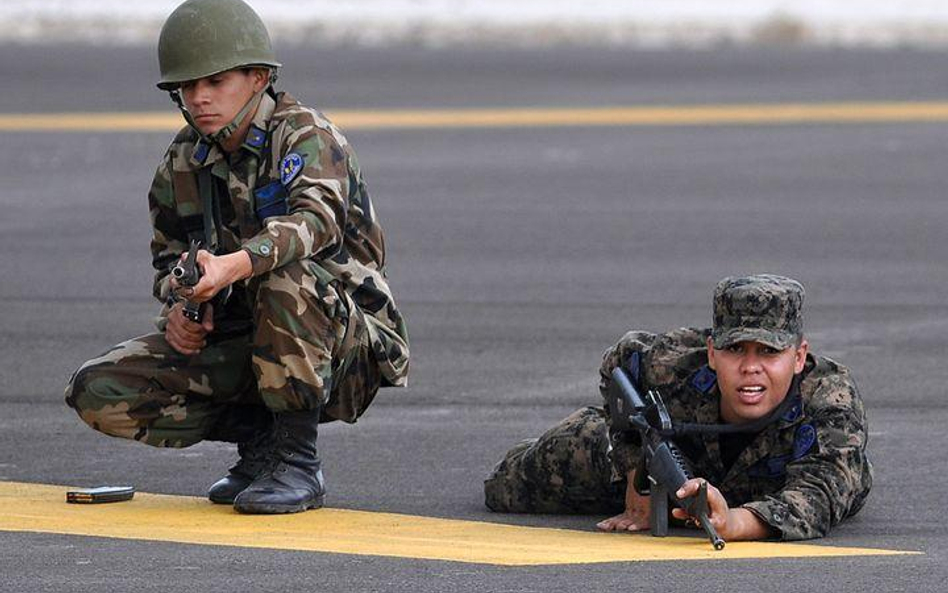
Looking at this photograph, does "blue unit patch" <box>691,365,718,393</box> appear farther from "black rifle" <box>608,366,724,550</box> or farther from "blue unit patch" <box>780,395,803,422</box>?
"blue unit patch" <box>780,395,803,422</box>

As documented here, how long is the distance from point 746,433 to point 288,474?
1360 mm

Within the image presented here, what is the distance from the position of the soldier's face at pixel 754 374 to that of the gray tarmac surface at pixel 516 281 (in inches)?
17.5

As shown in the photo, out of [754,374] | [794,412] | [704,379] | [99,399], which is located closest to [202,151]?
[99,399]

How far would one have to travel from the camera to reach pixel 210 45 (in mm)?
6488

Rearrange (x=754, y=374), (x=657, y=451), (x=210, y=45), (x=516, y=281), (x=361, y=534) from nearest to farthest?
(x=657, y=451) → (x=754, y=374) → (x=361, y=534) → (x=210, y=45) → (x=516, y=281)

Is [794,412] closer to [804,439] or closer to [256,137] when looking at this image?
[804,439]

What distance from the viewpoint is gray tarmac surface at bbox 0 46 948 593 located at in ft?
19.6

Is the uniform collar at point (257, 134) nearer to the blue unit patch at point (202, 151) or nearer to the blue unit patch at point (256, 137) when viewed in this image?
the blue unit patch at point (256, 137)

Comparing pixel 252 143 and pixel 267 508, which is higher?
pixel 252 143

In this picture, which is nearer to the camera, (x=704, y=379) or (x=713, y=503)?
(x=713, y=503)

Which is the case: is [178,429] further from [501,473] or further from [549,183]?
[549,183]

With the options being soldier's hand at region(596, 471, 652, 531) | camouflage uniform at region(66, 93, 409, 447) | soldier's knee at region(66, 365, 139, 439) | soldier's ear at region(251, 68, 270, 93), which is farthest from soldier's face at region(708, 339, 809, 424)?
soldier's knee at region(66, 365, 139, 439)

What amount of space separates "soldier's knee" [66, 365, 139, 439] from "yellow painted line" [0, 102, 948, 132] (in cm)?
1351

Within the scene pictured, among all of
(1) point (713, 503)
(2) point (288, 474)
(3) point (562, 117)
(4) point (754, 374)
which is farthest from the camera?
(3) point (562, 117)
